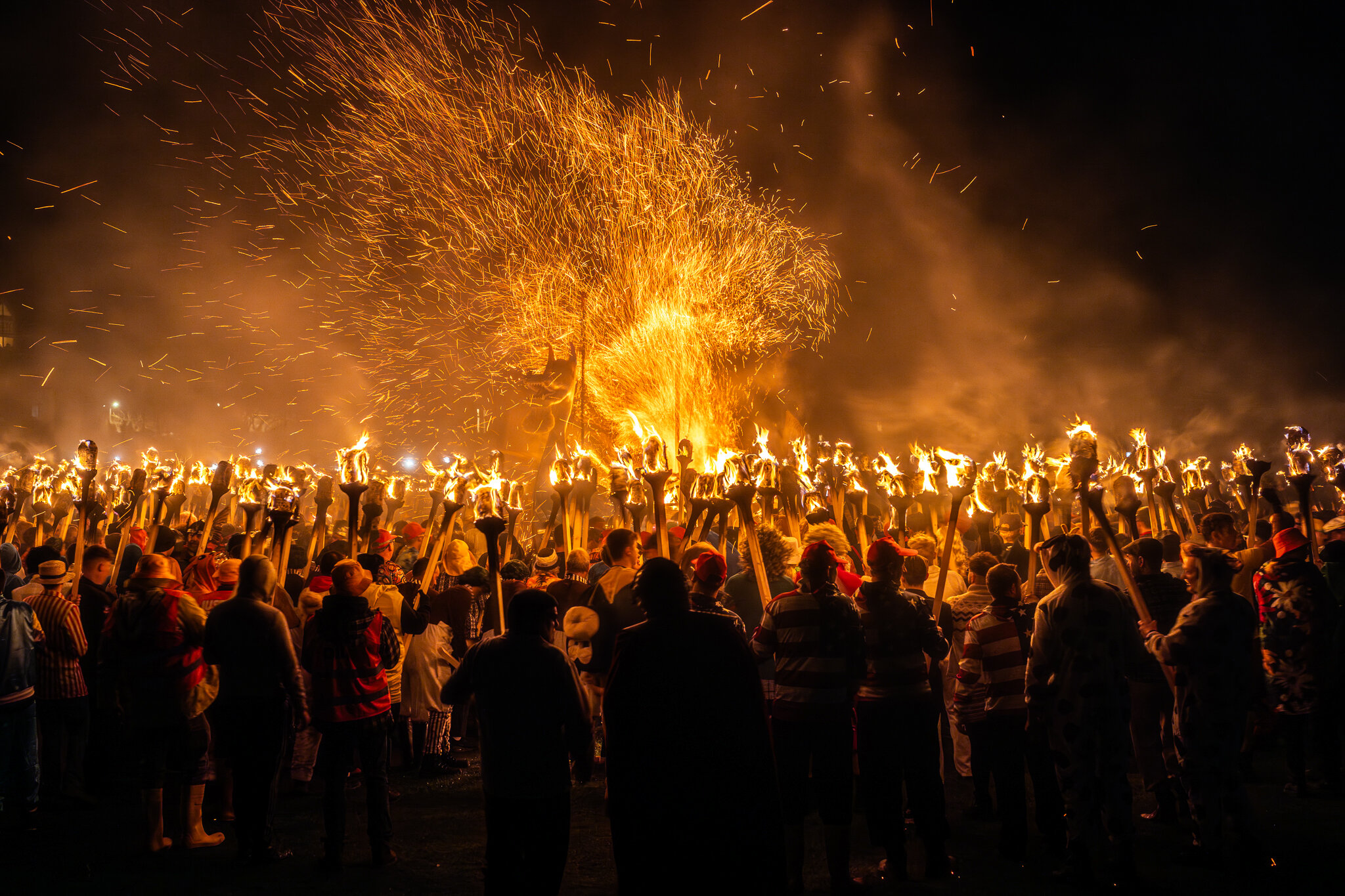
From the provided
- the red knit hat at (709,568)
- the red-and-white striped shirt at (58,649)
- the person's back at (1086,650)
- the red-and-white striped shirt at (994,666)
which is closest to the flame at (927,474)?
the red-and-white striped shirt at (994,666)

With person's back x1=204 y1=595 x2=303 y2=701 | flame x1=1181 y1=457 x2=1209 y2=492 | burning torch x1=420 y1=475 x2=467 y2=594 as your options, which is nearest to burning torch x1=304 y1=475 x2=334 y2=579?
burning torch x1=420 y1=475 x2=467 y2=594

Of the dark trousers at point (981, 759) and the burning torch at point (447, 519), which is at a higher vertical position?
the burning torch at point (447, 519)

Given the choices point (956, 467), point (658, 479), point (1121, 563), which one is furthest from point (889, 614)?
point (956, 467)

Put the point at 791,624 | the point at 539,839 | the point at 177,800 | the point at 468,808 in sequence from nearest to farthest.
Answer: the point at 539,839 → the point at 791,624 → the point at 177,800 → the point at 468,808

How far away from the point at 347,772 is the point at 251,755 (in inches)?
22.1

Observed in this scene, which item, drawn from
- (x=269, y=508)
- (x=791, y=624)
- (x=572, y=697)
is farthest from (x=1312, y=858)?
(x=269, y=508)

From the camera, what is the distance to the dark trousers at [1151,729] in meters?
5.65

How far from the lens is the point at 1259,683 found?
4.75m

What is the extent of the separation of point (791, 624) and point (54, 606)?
5.79 metres

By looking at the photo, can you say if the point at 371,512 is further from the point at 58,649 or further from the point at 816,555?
the point at 816,555

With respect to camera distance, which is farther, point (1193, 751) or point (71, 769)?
point (71, 769)

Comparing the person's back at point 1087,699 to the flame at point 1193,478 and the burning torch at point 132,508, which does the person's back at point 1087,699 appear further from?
the burning torch at point 132,508

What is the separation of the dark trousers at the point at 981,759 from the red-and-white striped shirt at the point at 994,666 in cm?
9

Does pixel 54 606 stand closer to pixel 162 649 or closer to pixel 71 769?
pixel 71 769
